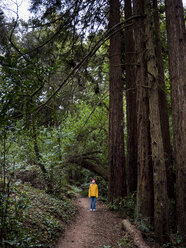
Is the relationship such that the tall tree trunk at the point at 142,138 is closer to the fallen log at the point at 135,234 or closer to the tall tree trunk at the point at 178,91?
the fallen log at the point at 135,234

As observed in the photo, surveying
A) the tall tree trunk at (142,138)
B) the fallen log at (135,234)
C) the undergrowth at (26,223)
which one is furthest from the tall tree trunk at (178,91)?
the undergrowth at (26,223)

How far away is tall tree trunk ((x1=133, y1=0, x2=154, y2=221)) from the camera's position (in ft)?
21.9

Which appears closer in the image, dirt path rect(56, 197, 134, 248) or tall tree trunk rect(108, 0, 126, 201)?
dirt path rect(56, 197, 134, 248)

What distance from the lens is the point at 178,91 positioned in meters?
6.32

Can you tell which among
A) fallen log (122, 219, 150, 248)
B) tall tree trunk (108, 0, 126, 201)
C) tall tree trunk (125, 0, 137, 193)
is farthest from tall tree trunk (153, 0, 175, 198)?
fallen log (122, 219, 150, 248)

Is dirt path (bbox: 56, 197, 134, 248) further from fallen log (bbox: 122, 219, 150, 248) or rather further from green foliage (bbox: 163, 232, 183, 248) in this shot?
green foliage (bbox: 163, 232, 183, 248)

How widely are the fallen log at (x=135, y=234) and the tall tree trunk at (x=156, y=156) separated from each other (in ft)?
2.38

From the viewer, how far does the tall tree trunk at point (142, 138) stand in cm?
668

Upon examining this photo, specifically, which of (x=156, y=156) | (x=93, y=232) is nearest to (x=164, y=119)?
(x=156, y=156)

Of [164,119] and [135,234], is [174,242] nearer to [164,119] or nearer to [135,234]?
[135,234]

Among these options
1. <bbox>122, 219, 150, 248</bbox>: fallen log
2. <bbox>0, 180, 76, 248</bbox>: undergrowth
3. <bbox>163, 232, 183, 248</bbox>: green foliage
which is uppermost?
<bbox>0, 180, 76, 248</bbox>: undergrowth

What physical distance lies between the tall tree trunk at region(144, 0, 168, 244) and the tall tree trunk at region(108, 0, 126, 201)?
2.22 meters

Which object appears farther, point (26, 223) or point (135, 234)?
point (135, 234)

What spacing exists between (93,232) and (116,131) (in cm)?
434
